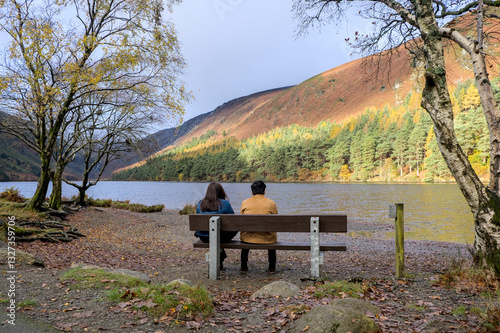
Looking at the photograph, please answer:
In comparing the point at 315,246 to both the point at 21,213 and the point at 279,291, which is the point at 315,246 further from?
the point at 21,213

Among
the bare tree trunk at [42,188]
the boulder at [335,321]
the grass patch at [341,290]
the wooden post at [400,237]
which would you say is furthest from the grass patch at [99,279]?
the bare tree trunk at [42,188]

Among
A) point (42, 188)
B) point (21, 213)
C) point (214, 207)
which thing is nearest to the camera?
point (214, 207)

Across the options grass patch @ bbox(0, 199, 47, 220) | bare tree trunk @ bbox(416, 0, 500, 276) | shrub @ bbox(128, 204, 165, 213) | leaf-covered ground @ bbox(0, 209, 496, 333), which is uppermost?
bare tree trunk @ bbox(416, 0, 500, 276)

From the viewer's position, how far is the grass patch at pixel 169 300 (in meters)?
3.56

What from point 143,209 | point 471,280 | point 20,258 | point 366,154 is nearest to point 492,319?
point 471,280

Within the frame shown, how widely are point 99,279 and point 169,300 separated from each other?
1401 mm

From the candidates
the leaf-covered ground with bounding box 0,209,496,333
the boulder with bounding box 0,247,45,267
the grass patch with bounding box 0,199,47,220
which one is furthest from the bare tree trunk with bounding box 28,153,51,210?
the boulder with bounding box 0,247,45,267

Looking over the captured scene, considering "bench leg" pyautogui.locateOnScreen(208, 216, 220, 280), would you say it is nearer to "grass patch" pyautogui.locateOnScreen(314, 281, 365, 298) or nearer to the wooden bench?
the wooden bench

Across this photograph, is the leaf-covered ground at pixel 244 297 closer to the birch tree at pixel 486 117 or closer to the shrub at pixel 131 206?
the birch tree at pixel 486 117

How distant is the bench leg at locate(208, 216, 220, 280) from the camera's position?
226 inches

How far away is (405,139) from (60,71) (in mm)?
91191

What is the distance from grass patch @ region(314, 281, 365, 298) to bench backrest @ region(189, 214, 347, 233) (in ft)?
3.12

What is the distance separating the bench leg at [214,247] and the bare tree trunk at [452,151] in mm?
4334

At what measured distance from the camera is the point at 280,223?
18.3 ft
